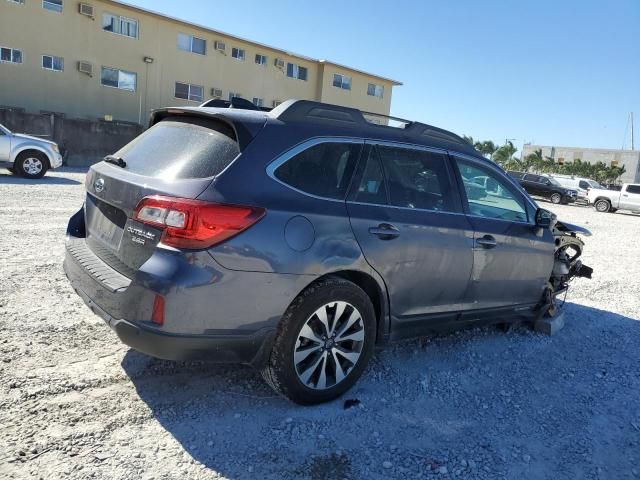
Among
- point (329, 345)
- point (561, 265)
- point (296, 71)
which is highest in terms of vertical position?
point (296, 71)

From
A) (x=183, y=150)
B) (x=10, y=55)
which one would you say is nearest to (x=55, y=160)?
(x=10, y=55)

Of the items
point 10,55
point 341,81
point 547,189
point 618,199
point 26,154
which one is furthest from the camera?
point 341,81

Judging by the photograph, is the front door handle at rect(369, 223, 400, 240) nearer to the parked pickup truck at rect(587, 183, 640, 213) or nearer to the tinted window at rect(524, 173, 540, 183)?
the parked pickup truck at rect(587, 183, 640, 213)

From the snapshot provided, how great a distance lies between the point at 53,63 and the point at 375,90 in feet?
73.0

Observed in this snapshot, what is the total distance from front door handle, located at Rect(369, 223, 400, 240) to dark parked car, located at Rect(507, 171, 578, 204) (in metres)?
27.8

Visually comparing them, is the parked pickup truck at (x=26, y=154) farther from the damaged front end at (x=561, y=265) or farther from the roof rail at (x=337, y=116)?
the damaged front end at (x=561, y=265)

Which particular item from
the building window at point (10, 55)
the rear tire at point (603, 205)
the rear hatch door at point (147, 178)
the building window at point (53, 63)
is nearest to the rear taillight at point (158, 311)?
the rear hatch door at point (147, 178)

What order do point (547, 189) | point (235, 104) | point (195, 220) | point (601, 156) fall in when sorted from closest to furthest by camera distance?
point (195, 220)
point (235, 104)
point (547, 189)
point (601, 156)

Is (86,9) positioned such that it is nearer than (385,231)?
No

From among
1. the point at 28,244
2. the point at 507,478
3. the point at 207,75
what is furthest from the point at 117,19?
the point at 507,478

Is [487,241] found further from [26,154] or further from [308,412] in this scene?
[26,154]

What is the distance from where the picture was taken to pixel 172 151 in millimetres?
3240

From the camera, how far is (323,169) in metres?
3.31

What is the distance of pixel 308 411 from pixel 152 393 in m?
1.02
